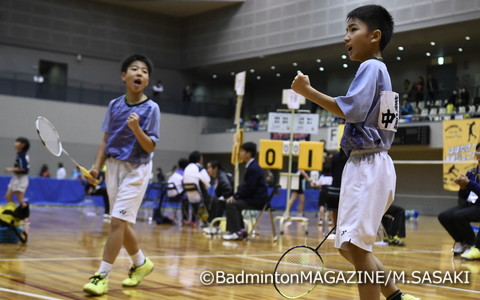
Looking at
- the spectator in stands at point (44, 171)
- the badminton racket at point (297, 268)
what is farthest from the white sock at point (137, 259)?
the spectator in stands at point (44, 171)

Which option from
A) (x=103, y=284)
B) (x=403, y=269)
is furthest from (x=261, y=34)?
(x=103, y=284)

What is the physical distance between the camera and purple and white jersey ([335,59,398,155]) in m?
3.16

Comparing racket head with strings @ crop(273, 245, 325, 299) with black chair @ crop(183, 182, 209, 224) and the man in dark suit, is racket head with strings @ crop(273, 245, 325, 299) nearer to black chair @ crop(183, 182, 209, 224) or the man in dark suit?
the man in dark suit

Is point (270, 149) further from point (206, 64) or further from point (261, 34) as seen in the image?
point (206, 64)

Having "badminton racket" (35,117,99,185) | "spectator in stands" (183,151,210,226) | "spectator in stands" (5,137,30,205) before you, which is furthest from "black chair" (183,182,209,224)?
"badminton racket" (35,117,99,185)

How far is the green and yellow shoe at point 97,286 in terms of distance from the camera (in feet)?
Result: 14.4

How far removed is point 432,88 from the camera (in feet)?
76.9

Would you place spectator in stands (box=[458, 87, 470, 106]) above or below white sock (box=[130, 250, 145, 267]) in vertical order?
above

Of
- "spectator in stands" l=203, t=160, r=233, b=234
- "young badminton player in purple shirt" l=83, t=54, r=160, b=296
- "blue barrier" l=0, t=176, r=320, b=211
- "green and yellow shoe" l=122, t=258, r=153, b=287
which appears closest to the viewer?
"young badminton player in purple shirt" l=83, t=54, r=160, b=296

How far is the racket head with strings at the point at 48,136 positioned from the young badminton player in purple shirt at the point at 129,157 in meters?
0.48

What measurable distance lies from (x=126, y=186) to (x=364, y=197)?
7.34 feet

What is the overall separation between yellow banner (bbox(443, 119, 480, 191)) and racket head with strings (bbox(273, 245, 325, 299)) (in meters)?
9.54

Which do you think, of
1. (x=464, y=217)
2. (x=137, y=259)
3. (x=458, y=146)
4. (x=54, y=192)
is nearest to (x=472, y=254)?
(x=464, y=217)

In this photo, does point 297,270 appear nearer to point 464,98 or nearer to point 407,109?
point 464,98
